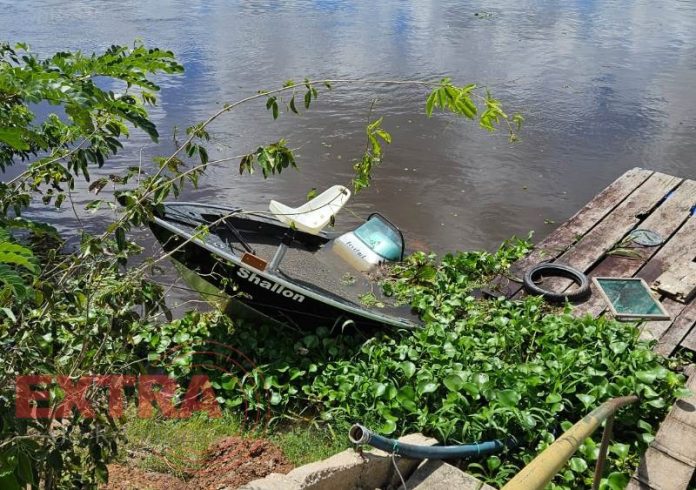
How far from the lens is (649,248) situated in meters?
7.16

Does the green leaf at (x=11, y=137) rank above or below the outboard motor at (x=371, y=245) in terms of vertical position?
above

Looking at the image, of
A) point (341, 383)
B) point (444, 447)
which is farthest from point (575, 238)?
point (444, 447)

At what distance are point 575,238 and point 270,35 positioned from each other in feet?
38.1

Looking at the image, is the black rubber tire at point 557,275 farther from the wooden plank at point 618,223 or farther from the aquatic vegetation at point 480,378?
the wooden plank at point 618,223

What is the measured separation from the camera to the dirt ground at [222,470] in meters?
3.76

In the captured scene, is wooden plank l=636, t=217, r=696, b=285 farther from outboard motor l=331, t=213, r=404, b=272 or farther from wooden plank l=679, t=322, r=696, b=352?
outboard motor l=331, t=213, r=404, b=272

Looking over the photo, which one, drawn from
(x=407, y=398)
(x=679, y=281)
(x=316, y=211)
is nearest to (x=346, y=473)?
(x=407, y=398)

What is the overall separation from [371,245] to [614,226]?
115 inches

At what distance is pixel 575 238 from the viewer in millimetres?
7453

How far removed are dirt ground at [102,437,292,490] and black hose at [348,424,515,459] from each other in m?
0.68

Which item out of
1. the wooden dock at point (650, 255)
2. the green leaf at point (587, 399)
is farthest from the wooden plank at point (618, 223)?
the green leaf at point (587, 399)

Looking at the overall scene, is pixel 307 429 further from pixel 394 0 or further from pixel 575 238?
pixel 394 0

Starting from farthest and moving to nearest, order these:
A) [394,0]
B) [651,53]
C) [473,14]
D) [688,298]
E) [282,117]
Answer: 1. [394,0]
2. [473,14]
3. [651,53]
4. [282,117]
5. [688,298]

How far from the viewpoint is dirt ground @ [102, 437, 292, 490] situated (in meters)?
3.76
